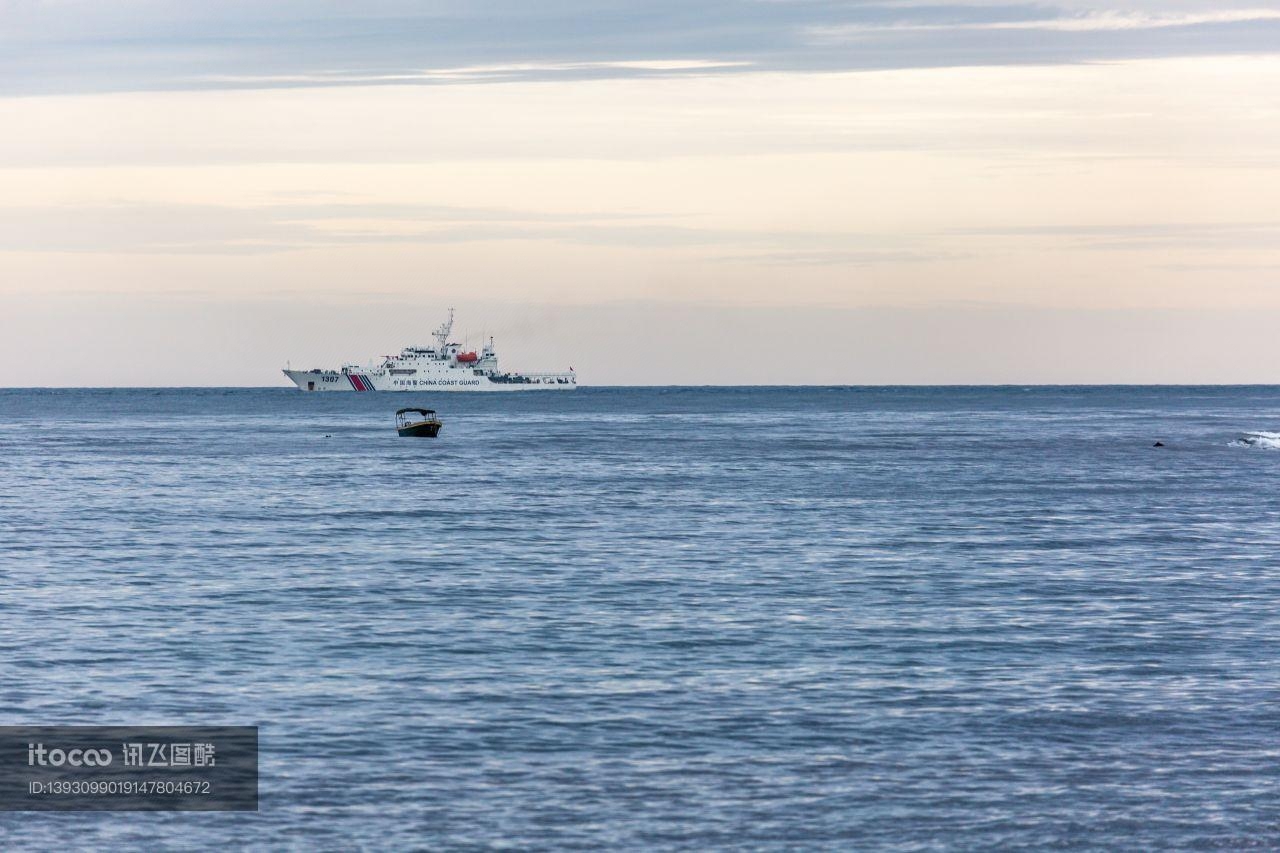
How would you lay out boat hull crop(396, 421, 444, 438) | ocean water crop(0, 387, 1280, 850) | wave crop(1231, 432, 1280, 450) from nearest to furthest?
1. ocean water crop(0, 387, 1280, 850)
2. wave crop(1231, 432, 1280, 450)
3. boat hull crop(396, 421, 444, 438)

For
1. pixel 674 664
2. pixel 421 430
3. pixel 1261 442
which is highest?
pixel 421 430

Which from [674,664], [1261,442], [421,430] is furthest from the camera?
[421,430]

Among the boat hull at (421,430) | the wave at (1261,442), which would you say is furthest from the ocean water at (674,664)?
the boat hull at (421,430)

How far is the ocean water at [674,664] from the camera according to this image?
1564 cm

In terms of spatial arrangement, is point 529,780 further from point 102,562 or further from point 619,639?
point 102,562

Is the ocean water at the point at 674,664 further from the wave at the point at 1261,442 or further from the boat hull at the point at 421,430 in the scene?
the boat hull at the point at 421,430

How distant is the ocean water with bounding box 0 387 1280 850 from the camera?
1564 cm

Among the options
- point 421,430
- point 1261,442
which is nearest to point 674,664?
point 1261,442

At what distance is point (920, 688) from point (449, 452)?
75.9m

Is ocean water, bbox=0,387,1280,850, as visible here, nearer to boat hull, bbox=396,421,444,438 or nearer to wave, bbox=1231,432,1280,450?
wave, bbox=1231,432,1280,450

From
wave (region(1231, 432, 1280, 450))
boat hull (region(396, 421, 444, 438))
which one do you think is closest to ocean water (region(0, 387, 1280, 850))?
wave (region(1231, 432, 1280, 450))

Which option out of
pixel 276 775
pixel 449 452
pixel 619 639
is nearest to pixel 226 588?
pixel 619 639

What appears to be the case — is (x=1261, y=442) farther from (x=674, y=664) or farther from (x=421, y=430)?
(x=674, y=664)

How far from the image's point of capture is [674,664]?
75.9 ft
